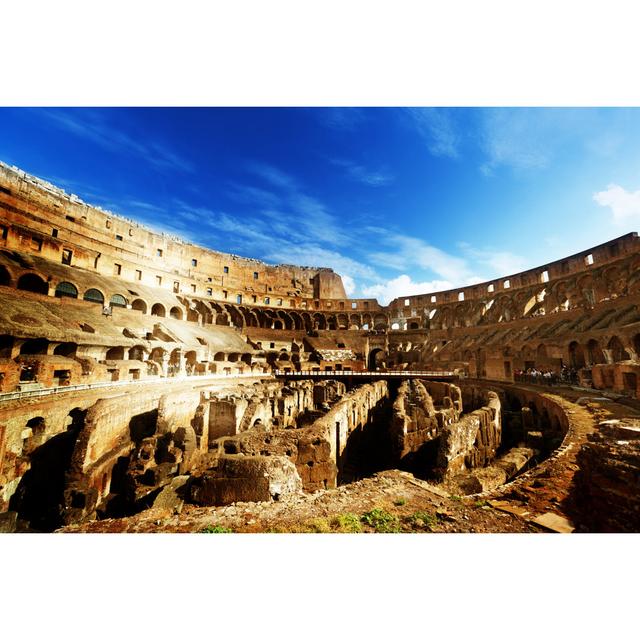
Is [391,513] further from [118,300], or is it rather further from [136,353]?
[118,300]

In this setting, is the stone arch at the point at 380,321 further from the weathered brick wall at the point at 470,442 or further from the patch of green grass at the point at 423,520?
the patch of green grass at the point at 423,520

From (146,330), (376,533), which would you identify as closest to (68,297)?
(146,330)

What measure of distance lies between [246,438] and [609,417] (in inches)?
406

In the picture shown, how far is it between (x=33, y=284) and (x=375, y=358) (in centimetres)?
3486

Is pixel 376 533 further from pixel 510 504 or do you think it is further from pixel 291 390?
pixel 291 390

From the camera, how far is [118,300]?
23.4 m

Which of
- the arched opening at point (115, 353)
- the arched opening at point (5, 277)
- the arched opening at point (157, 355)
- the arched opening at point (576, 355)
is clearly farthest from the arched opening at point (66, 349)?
the arched opening at point (576, 355)

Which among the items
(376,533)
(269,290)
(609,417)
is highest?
(269,290)

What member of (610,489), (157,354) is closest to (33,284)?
(157,354)

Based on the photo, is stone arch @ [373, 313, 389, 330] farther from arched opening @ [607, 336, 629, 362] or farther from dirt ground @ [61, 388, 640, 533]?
dirt ground @ [61, 388, 640, 533]

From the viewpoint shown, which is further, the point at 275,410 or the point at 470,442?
the point at 275,410

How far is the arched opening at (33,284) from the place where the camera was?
16.9 m

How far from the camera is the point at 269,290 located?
45688 millimetres

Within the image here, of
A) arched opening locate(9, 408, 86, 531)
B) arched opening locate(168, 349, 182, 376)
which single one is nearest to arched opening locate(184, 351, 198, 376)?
arched opening locate(168, 349, 182, 376)
